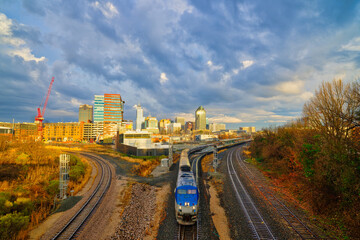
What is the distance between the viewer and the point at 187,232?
14023 millimetres

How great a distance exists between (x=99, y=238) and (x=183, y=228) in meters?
6.91

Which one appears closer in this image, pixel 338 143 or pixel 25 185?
pixel 338 143

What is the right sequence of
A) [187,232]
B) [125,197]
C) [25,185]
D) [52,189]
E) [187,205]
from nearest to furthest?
[187,232] < [187,205] < [125,197] < [52,189] < [25,185]

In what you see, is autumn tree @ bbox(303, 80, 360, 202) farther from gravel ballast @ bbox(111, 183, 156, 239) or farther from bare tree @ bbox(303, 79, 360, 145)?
gravel ballast @ bbox(111, 183, 156, 239)

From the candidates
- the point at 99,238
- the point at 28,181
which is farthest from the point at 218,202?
the point at 28,181

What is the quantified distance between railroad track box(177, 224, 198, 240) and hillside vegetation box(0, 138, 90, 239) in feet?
40.1

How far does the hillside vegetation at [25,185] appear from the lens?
12.9 metres

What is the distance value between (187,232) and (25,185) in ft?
77.9

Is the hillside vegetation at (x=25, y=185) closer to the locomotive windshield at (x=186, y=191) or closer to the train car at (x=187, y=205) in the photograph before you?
the train car at (x=187, y=205)

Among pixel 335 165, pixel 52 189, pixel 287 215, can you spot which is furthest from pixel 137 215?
pixel 335 165

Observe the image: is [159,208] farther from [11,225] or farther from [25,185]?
[25,185]

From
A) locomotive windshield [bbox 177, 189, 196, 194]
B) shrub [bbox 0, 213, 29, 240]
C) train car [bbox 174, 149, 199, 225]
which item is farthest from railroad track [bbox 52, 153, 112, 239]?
locomotive windshield [bbox 177, 189, 196, 194]

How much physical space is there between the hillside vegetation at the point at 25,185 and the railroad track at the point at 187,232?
12.2 m

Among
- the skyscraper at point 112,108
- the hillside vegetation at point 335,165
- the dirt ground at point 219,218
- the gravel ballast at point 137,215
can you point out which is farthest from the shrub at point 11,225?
the skyscraper at point 112,108
